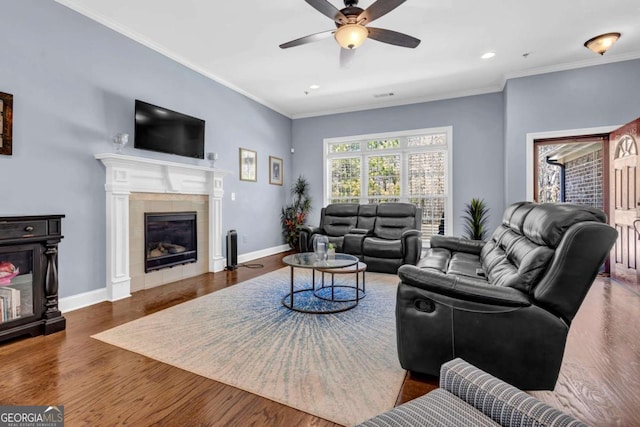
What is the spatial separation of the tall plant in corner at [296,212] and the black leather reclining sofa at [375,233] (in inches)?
38.6

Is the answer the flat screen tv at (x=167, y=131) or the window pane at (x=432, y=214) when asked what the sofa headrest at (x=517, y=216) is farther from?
the flat screen tv at (x=167, y=131)

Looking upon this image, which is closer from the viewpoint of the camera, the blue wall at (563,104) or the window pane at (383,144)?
the blue wall at (563,104)

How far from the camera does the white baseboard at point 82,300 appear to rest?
2.98 metres

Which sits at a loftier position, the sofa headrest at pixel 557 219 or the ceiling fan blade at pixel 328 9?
the ceiling fan blade at pixel 328 9

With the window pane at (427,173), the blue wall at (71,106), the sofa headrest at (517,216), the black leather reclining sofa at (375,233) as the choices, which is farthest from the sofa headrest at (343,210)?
the sofa headrest at (517,216)

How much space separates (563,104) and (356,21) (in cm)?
359

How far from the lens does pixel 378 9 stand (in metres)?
2.57

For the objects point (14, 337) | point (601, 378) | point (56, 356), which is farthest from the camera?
point (14, 337)

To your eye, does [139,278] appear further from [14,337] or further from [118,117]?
[118,117]

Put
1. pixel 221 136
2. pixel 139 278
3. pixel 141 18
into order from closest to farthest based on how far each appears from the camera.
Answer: pixel 141 18 < pixel 139 278 < pixel 221 136

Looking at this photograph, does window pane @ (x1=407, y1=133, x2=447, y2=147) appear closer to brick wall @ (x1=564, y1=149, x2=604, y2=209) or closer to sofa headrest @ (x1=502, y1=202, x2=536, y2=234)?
brick wall @ (x1=564, y1=149, x2=604, y2=209)

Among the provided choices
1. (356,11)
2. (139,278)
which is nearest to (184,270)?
(139,278)

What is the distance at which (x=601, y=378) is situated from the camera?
1.85m

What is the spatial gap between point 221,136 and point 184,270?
2121 mm
